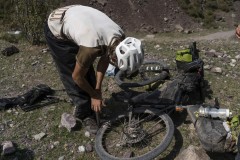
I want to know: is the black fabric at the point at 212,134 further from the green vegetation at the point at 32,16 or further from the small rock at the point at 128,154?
the green vegetation at the point at 32,16

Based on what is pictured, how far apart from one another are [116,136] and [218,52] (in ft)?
12.0

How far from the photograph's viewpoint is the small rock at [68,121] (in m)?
5.41

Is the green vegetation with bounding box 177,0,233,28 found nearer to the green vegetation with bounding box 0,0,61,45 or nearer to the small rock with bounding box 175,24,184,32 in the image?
the small rock with bounding box 175,24,184,32

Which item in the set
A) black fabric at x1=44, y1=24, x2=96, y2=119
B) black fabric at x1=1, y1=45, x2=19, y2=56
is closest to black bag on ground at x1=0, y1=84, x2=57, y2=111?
black fabric at x1=44, y1=24, x2=96, y2=119

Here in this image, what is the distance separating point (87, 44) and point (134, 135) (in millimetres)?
1537

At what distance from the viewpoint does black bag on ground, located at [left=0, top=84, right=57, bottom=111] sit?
20.0ft

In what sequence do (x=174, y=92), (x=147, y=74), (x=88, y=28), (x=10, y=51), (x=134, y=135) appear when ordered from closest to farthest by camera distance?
(x=88, y=28)
(x=134, y=135)
(x=174, y=92)
(x=147, y=74)
(x=10, y=51)

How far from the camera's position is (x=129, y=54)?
13.0ft

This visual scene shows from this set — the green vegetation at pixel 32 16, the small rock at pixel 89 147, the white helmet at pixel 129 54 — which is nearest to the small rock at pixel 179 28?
the green vegetation at pixel 32 16

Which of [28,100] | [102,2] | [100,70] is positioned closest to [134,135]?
[100,70]

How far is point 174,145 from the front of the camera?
5.00 m

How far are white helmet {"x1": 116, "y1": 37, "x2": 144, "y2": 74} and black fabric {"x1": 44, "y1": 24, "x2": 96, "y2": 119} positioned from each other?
100 centimetres

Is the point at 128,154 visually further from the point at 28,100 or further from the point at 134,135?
the point at 28,100

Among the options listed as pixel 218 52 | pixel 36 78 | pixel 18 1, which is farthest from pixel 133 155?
pixel 18 1
